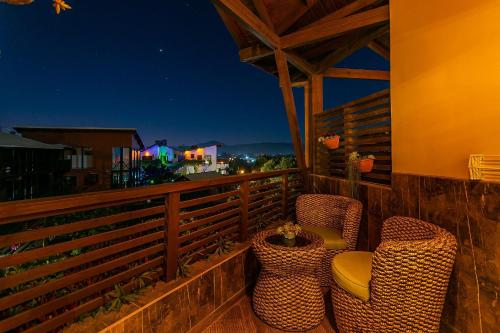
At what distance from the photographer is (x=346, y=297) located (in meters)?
1.87

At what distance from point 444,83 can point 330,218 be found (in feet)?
5.78

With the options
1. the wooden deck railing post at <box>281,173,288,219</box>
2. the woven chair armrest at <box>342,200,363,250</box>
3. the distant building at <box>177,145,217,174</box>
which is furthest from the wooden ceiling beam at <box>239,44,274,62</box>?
the distant building at <box>177,145,217,174</box>

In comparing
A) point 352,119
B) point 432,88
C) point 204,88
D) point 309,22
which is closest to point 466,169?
point 432,88

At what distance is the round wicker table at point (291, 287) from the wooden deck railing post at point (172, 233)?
2.24ft

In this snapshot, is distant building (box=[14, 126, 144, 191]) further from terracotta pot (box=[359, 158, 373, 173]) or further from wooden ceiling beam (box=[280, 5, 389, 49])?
terracotta pot (box=[359, 158, 373, 173])

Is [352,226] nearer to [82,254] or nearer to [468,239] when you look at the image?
[468,239]

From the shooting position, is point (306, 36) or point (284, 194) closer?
point (306, 36)

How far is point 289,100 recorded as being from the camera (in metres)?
4.53

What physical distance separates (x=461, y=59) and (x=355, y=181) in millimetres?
A: 1614

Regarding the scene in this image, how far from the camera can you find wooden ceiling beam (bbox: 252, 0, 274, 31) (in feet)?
11.6

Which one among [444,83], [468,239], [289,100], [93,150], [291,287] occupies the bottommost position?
[291,287]

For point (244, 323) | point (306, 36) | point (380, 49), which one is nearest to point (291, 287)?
point (244, 323)

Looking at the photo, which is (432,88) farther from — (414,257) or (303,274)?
(303,274)

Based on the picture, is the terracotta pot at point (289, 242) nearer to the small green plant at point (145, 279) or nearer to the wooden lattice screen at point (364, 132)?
the small green plant at point (145, 279)
